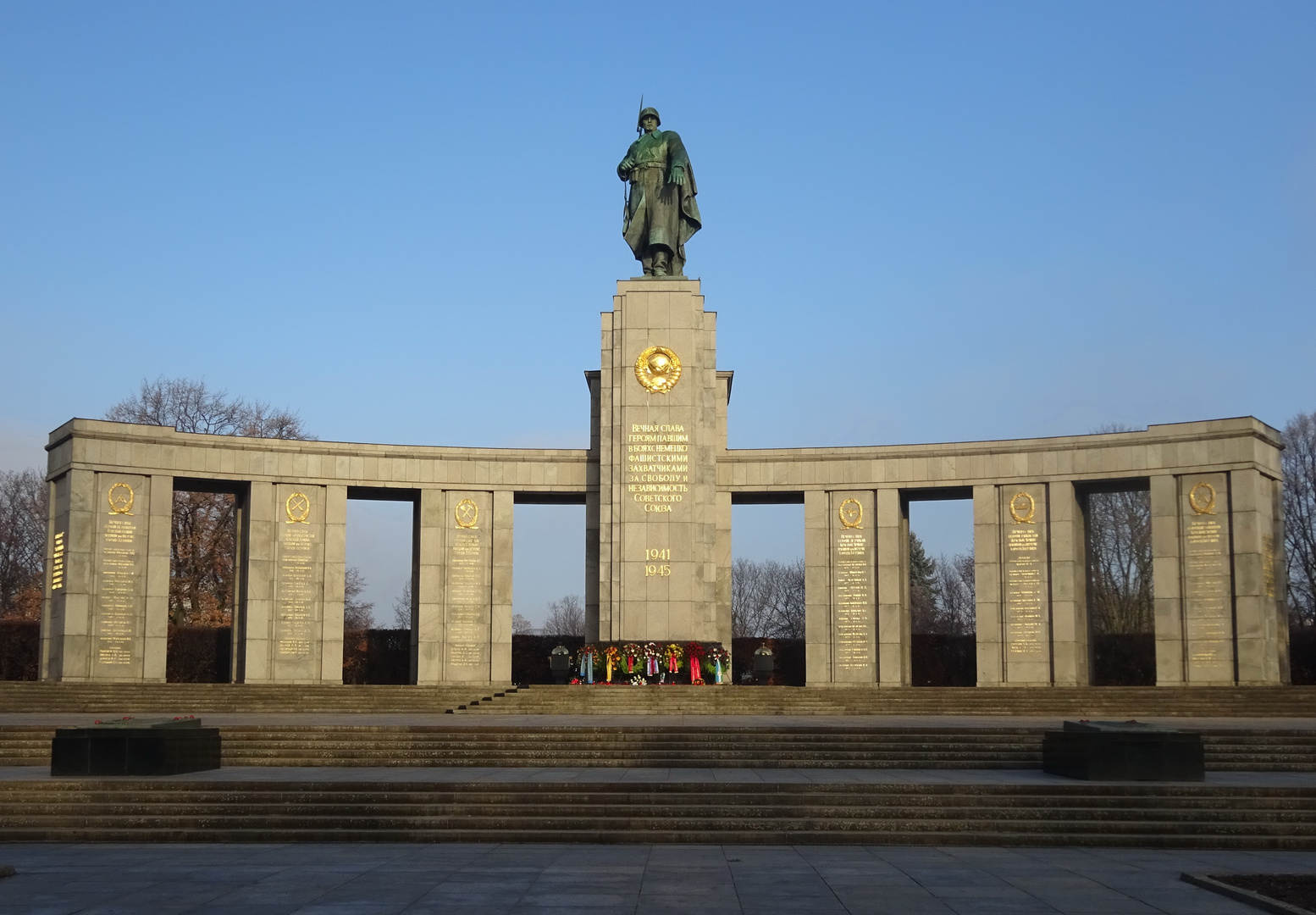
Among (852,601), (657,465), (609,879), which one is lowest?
(609,879)

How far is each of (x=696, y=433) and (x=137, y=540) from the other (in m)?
14.6

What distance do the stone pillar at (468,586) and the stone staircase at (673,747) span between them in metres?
14.1

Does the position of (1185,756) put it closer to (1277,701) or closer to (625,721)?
(625,721)

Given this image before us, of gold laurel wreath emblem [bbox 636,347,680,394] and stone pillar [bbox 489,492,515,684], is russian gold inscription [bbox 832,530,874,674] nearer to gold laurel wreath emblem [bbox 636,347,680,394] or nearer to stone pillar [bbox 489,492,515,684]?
gold laurel wreath emblem [bbox 636,347,680,394]

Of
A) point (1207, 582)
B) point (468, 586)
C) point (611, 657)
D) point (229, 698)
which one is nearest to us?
point (229, 698)

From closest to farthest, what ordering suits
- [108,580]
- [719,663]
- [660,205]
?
[108,580] < [719,663] < [660,205]

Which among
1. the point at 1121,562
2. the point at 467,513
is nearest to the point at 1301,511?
the point at 1121,562

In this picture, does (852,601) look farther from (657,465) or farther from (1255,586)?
(1255,586)

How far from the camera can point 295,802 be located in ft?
53.0

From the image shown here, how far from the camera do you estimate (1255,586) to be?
104 feet

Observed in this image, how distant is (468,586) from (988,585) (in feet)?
44.8

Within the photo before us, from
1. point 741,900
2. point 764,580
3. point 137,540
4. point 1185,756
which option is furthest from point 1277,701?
point 764,580

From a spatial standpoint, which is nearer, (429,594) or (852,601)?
(429,594)

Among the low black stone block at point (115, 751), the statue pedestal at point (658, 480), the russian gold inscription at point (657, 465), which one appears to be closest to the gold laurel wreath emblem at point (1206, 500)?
the statue pedestal at point (658, 480)
